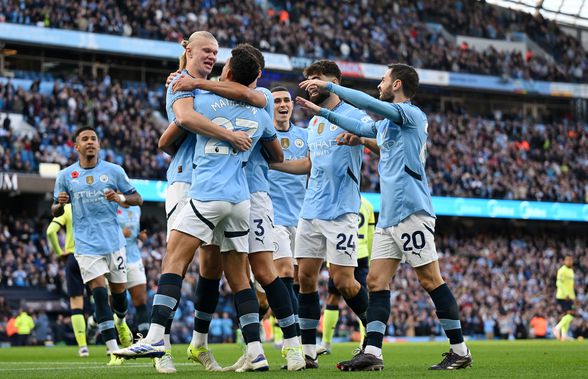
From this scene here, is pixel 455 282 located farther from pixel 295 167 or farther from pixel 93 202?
pixel 295 167

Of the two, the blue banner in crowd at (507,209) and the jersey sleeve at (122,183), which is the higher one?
the blue banner in crowd at (507,209)

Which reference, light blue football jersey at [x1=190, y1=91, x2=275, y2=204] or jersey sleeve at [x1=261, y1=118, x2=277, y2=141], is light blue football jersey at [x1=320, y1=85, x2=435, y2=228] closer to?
jersey sleeve at [x1=261, y1=118, x2=277, y2=141]

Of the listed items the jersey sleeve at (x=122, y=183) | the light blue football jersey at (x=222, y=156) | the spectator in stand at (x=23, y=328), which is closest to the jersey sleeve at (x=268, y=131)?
the light blue football jersey at (x=222, y=156)

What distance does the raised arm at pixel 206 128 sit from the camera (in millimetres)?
8547

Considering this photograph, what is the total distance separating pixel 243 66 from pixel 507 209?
39.1m

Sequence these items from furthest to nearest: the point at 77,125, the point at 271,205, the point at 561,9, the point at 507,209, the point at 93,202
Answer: the point at 561,9, the point at 507,209, the point at 77,125, the point at 93,202, the point at 271,205

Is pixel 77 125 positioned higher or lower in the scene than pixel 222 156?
higher

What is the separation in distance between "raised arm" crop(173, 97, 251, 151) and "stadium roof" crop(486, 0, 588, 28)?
178 feet

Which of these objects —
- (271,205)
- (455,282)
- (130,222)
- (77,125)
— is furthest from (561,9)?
(271,205)

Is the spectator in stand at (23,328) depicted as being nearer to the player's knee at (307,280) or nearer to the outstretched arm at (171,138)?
the player's knee at (307,280)

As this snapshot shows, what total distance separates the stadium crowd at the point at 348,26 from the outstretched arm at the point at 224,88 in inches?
1275

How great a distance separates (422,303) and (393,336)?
11.6 feet

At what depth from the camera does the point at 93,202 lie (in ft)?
42.7

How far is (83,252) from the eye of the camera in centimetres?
1305
